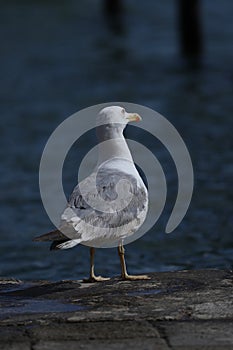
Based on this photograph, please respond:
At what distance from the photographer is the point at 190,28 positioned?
20078 mm

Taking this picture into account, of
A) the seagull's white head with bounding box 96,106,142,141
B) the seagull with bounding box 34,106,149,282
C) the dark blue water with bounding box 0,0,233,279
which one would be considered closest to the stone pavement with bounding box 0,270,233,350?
the seagull with bounding box 34,106,149,282

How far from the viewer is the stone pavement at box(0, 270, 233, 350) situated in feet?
13.7

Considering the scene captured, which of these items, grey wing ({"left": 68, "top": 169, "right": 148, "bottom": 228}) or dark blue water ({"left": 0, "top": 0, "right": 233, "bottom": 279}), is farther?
dark blue water ({"left": 0, "top": 0, "right": 233, "bottom": 279})

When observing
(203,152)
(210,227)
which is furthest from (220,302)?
(203,152)

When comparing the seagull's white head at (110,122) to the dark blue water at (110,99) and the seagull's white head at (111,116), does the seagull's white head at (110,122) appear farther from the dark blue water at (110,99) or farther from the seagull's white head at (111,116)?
the dark blue water at (110,99)

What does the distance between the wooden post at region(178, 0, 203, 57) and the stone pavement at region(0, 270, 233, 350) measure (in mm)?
14602

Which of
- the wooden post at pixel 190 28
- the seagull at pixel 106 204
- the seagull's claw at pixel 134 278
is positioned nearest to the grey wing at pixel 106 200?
the seagull at pixel 106 204

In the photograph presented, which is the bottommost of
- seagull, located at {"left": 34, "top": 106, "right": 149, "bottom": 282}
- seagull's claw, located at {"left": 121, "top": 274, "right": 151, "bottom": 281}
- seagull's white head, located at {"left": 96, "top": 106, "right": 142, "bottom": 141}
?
seagull's claw, located at {"left": 121, "top": 274, "right": 151, "bottom": 281}

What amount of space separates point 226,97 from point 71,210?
1127cm

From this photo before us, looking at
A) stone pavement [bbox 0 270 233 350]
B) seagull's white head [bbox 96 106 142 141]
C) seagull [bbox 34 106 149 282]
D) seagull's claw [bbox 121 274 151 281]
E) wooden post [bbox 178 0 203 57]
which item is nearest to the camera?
stone pavement [bbox 0 270 233 350]

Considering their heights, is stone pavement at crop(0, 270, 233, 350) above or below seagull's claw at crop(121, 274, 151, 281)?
below

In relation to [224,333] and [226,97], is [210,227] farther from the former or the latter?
[226,97]

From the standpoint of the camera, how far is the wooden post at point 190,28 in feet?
64.4

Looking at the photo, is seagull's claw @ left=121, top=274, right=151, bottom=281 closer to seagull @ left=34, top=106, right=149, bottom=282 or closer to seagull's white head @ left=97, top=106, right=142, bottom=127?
seagull @ left=34, top=106, right=149, bottom=282
